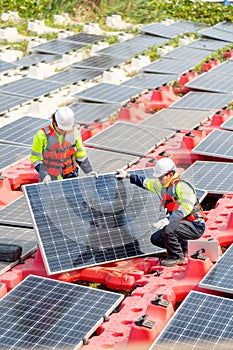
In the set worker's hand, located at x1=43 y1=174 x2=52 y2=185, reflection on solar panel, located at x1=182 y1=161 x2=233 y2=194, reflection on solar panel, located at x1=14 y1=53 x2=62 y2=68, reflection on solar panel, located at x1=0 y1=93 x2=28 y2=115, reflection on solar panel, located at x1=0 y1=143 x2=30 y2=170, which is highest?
worker's hand, located at x1=43 y1=174 x2=52 y2=185

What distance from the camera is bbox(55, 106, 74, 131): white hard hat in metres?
14.5

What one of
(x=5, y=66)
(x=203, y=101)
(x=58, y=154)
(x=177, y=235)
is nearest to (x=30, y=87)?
(x=5, y=66)

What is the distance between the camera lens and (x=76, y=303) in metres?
12.7

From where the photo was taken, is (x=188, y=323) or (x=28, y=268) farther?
(x=28, y=268)

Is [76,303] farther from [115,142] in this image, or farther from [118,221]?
[115,142]

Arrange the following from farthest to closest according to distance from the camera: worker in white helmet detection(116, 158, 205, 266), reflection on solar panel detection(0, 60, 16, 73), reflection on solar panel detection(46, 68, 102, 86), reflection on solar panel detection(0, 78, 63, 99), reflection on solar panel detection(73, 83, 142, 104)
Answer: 1. reflection on solar panel detection(0, 60, 16, 73)
2. reflection on solar panel detection(46, 68, 102, 86)
3. reflection on solar panel detection(0, 78, 63, 99)
4. reflection on solar panel detection(73, 83, 142, 104)
5. worker in white helmet detection(116, 158, 205, 266)

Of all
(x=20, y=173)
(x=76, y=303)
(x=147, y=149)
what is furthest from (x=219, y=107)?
(x=76, y=303)

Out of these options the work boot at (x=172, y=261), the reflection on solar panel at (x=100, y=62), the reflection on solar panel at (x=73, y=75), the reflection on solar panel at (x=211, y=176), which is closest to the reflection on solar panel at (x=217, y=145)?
the reflection on solar panel at (x=211, y=176)

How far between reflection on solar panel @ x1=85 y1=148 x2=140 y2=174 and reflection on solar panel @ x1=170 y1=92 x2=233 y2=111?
400 centimetres

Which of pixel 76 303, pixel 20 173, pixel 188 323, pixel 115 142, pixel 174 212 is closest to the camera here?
pixel 188 323

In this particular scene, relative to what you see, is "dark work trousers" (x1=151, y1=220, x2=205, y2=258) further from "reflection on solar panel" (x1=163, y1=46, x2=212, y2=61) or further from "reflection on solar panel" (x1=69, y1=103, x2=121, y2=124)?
"reflection on solar panel" (x1=163, y1=46, x2=212, y2=61)

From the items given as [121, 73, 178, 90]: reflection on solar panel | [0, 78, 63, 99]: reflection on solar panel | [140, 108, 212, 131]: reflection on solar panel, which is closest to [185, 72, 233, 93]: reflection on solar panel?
[121, 73, 178, 90]: reflection on solar panel

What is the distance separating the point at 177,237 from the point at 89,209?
1453 millimetres

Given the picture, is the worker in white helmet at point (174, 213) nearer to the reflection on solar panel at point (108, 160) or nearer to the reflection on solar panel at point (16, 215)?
the reflection on solar panel at point (16, 215)
